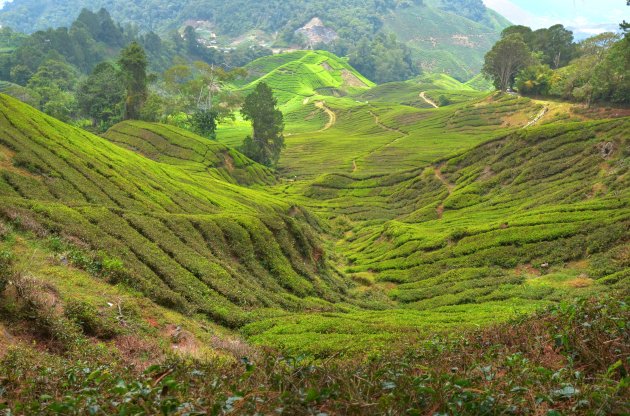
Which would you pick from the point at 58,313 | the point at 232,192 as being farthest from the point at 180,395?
the point at 232,192

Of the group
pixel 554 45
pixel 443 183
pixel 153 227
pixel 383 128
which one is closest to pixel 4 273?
pixel 153 227

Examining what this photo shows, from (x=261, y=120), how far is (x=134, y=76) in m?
26.5

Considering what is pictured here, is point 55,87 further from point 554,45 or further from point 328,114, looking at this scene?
point 554,45

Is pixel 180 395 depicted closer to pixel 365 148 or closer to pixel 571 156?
pixel 571 156

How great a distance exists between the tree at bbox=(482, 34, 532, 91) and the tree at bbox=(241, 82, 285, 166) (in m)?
58.7

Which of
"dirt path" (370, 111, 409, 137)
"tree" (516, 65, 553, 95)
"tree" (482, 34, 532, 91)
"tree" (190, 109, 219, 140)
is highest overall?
"tree" (482, 34, 532, 91)

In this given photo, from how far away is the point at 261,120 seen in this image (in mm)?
94500

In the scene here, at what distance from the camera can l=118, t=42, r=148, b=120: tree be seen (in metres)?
85.7

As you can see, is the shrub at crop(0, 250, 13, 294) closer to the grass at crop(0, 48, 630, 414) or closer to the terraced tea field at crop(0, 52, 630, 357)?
the grass at crop(0, 48, 630, 414)

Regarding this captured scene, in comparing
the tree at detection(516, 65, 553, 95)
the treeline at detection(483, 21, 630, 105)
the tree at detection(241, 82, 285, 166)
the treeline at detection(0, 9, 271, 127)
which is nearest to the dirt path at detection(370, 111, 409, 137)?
the treeline at detection(483, 21, 630, 105)

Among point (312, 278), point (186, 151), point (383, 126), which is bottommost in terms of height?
point (312, 278)

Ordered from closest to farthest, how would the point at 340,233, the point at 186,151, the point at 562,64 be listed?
the point at 340,233, the point at 186,151, the point at 562,64

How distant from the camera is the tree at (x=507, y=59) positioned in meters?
109

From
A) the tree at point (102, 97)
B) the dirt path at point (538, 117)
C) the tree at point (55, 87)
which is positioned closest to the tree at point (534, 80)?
the dirt path at point (538, 117)
